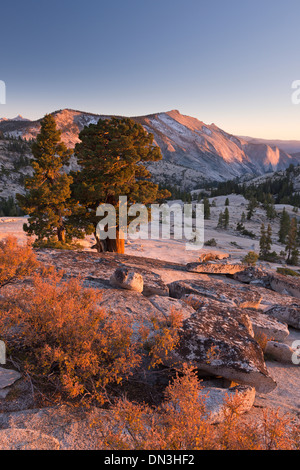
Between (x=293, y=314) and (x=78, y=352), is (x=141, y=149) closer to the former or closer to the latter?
(x=293, y=314)

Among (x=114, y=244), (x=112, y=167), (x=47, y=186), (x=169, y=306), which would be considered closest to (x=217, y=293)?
(x=169, y=306)

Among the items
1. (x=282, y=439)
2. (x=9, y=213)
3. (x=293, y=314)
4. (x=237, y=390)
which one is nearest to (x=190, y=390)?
(x=237, y=390)

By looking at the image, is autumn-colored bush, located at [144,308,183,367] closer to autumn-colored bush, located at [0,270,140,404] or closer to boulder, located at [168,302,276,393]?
boulder, located at [168,302,276,393]

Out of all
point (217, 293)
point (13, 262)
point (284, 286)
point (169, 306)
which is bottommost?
point (284, 286)

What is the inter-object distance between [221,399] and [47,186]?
1427cm

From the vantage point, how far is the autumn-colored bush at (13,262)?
16.3ft

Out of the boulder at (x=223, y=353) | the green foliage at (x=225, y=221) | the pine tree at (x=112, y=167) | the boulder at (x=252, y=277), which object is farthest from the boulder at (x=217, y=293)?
the green foliage at (x=225, y=221)

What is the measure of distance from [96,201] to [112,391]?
44.3 feet

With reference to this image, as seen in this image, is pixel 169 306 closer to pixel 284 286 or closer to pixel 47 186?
pixel 284 286

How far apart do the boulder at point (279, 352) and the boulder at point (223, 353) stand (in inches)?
61.3

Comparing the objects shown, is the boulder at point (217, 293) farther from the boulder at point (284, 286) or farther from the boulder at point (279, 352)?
the boulder at point (284, 286)

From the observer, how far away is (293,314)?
7.78 meters

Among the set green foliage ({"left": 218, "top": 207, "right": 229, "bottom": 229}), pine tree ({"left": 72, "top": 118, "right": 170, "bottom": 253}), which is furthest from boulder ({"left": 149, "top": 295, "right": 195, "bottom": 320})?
green foliage ({"left": 218, "top": 207, "right": 229, "bottom": 229})

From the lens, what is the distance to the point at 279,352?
5742mm
